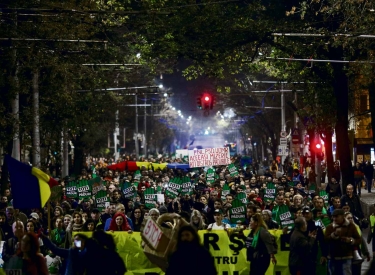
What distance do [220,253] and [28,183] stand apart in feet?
10.7

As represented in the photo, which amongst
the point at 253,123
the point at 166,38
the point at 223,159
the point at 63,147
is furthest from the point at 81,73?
the point at 253,123

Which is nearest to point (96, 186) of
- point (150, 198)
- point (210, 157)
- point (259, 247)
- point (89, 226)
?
point (150, 198)

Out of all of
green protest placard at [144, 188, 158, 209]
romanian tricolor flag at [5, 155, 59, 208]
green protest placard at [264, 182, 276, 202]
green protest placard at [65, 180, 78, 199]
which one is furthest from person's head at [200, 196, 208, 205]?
romanian tricolor flag at [5, 155, 59, 208]

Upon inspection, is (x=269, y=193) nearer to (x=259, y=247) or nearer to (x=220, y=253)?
(x=220, y=253)

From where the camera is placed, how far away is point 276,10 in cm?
3222

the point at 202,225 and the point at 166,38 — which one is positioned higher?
the point at 166,38

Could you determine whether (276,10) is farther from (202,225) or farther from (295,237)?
(295,237)

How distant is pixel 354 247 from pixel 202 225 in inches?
144

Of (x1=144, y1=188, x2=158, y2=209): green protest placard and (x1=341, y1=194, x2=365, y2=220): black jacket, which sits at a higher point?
(x1=144, y1=188, x2=158, y2=209): green protest placard

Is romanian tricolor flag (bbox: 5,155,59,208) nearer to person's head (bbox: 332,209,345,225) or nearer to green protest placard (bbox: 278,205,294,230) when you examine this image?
person's head (bbox: 332,209,345,225)

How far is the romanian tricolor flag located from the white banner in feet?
66.7

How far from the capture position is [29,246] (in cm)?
1191

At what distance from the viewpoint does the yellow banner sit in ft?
51.8

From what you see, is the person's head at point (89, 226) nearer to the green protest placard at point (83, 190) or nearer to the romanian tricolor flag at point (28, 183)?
the romanian tricolor flag at point (28, 183)
